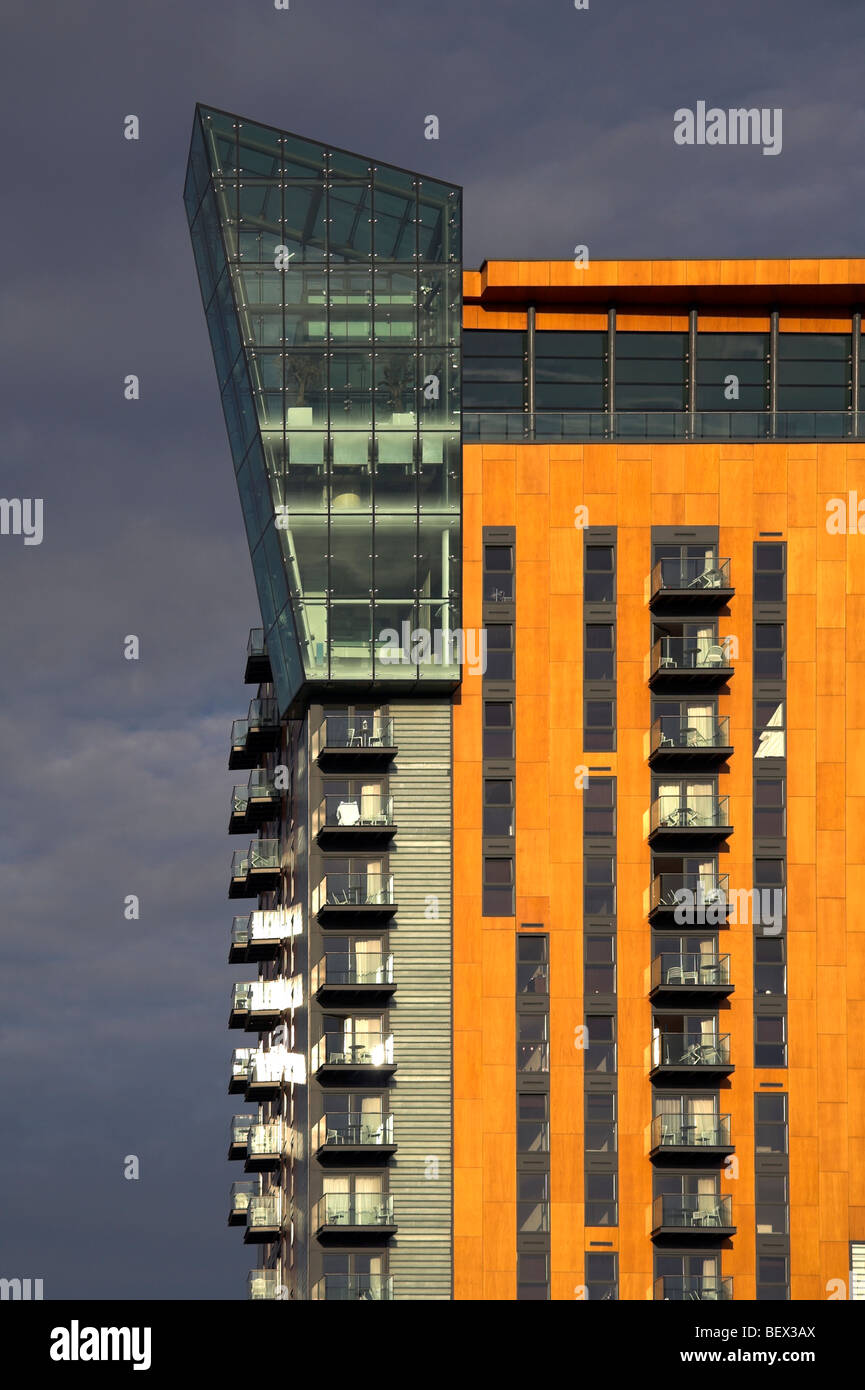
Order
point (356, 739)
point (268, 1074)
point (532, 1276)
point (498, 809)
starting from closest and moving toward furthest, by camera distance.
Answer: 1. point (532, 1276)
2. point (498, 809)
3. point (356, 739)
4. point (268, 1074)

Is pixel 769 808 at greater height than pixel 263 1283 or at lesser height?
greater

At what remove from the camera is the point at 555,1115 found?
88.4m

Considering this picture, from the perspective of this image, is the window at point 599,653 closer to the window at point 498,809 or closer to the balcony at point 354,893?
the window at point 498,809

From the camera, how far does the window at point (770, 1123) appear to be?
88625mm

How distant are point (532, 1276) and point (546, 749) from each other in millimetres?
18888

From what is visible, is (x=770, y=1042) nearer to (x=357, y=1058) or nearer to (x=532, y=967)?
(x=532, y=967)

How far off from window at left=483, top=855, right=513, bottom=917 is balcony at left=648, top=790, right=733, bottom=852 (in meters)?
5.38

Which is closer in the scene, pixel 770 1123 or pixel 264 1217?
pixel 770 1123

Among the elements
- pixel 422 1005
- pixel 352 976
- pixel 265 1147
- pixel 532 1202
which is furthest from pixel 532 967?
pixel 265 1147

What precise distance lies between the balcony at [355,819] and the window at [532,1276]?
52.0ft

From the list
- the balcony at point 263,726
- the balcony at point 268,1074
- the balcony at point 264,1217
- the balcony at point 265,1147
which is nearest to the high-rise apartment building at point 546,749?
the balcony at point 268,1074

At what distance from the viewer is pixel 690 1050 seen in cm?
8888
